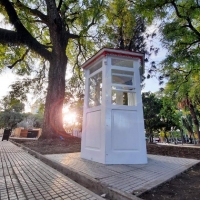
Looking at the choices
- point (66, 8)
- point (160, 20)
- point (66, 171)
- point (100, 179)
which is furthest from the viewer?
point (66, 8)

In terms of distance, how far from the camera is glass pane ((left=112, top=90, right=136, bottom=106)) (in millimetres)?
4137

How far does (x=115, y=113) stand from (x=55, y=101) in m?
5.16

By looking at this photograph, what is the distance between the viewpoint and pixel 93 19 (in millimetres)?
11047

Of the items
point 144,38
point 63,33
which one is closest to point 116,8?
point 144,38

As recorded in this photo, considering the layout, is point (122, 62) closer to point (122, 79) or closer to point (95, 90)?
point (122, 79)

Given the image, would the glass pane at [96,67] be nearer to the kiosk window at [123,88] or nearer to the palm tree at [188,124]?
the kiosk window at [123,88]

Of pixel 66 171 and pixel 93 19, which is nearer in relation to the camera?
pixel 66 171

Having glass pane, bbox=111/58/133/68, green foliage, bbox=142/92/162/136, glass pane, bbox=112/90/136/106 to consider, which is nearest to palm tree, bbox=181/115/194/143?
green foliage, bbox=142/92/162/136

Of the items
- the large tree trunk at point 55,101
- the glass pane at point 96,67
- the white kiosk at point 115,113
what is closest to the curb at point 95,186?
the white kiosk at point 115,113

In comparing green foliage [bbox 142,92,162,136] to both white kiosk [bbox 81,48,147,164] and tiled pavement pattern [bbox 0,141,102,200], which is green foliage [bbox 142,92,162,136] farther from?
tiled pavement pattern [bbox 0,141,102,200]

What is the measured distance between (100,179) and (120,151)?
4.23 ft

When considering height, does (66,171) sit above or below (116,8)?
below

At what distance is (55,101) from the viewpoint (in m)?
8.14

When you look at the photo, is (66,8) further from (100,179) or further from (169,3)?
(100,179)
